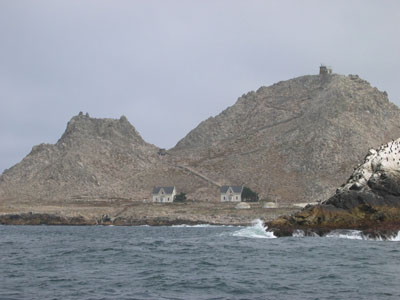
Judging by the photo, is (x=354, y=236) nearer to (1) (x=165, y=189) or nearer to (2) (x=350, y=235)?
(2) (x=350, y=235)

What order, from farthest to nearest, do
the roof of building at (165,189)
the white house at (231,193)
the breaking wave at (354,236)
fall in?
the roof of building at (165,189) < the white house at (231,193) < the breaking wave at (354,236)

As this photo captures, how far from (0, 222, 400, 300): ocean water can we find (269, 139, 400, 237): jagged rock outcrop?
20.2 feet

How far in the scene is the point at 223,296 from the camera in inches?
1204

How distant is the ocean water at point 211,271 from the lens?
31516 mm

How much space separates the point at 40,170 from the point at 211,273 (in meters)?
168

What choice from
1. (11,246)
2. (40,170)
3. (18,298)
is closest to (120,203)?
(40,170)

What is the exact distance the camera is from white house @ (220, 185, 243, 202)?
16888 centimetres

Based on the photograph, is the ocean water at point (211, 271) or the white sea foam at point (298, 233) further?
the white sea foam at point (298, 233)

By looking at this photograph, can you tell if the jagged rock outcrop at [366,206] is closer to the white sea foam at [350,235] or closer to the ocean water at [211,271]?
the white sea foam at [350,235]

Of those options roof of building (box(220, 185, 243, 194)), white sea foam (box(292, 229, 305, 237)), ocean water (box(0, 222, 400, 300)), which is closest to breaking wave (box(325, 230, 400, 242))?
ocean water (box(0, 222, 400, 300))

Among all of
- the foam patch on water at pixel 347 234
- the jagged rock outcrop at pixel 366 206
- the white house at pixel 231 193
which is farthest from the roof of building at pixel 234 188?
the foam patch on water at pixel 347 234

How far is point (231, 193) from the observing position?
170 m

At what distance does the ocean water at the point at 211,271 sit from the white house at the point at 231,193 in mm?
109738

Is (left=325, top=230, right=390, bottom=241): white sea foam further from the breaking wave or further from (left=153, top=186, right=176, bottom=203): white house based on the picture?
(left=153, top=186, right=176, bottom=203): white house
